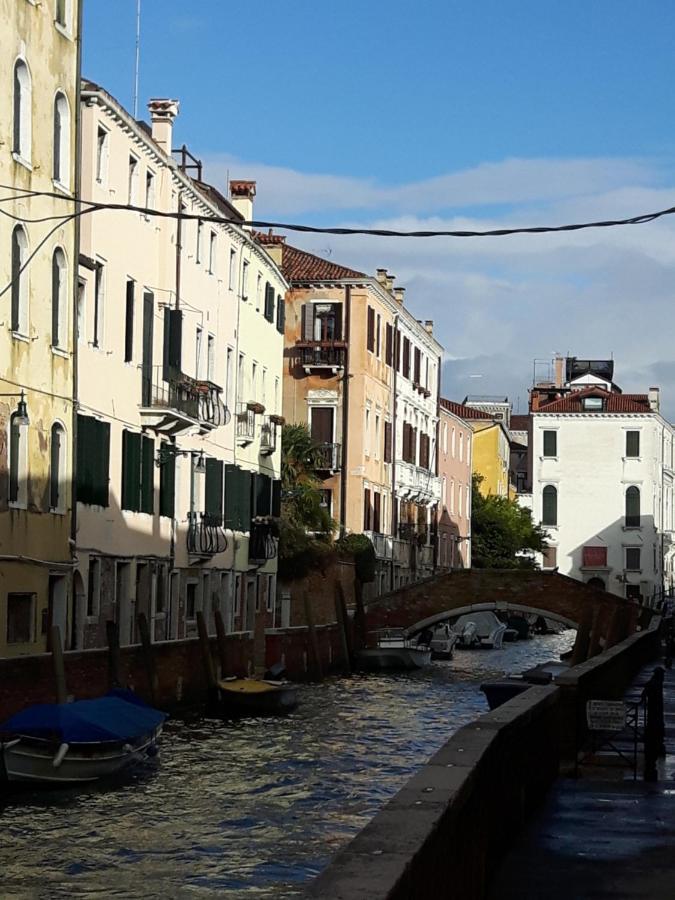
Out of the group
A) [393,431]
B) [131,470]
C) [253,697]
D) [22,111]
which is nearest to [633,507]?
[393,431]

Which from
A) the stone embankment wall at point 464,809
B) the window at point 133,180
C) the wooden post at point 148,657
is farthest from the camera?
the window at point 133,180

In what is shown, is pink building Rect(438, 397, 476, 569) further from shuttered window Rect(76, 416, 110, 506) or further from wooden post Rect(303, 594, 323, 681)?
shuttered window Rect(76, 416, 110, 506)

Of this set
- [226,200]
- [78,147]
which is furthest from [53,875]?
[226,200]

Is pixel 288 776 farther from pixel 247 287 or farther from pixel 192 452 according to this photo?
pixel 247 287

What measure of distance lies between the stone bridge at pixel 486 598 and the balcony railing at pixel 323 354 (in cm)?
662

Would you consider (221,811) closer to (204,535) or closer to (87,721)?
(87,721)

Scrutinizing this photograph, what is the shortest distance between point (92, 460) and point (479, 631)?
117 feet

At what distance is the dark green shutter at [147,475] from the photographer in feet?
95.1

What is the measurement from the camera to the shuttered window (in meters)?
25.4

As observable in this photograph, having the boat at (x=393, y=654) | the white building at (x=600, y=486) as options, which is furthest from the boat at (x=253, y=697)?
the white building at (x=600, y=486)

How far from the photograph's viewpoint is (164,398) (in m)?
29.9

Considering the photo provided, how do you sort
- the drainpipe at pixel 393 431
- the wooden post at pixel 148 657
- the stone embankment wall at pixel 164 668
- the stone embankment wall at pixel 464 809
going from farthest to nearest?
the drainpipe at pixel 393 431, the wooden post at pixel 148 657, the stone embankment wall at pixel 164 668, the stone embankment wall at pixel 464 809

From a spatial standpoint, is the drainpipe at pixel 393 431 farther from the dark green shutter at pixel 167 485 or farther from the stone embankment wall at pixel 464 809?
the stone embankment wall at pixel 464 809

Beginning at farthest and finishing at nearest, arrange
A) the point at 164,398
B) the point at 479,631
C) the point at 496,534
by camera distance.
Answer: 1. the point at 496,534
2. the point at 479,631
3. the point at 164,398
